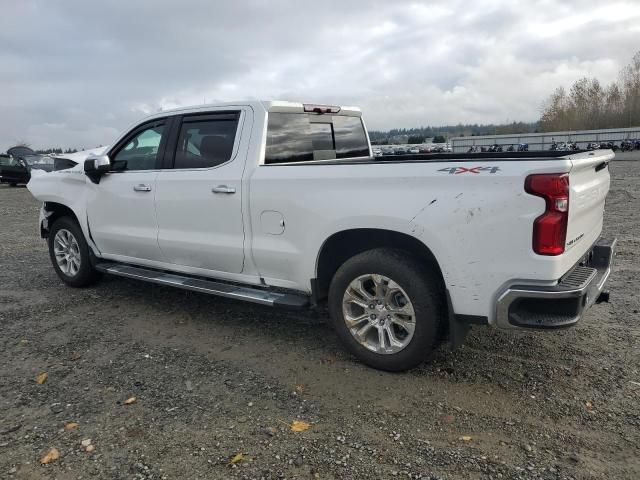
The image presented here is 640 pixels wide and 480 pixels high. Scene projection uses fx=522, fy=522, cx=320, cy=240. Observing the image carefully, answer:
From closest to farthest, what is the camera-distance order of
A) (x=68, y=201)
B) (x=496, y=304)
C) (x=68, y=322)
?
1. (x=496, y=304)
2. (x=68, y=322)
3. (x=68, y=201)

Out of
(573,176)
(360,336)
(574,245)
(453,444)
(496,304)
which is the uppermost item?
(573,176)

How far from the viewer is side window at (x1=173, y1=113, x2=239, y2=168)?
4.55 meters

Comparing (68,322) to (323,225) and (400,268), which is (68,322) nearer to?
(323,225)

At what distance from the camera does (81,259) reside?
602 cm

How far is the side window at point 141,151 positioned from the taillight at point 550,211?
11.6 ft

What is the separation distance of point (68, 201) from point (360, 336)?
13.0 feet

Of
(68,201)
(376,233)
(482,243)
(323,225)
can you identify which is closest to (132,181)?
(68,201)

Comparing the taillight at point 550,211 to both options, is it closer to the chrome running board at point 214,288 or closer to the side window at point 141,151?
→ the chrome running board at point 214,288

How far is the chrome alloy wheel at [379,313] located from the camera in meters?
3.65

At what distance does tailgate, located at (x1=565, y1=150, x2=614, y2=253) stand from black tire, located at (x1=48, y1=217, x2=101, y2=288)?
197 inches

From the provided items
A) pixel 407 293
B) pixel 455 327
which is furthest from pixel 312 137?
pixel 455 327

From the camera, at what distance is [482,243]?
3197 millimetres

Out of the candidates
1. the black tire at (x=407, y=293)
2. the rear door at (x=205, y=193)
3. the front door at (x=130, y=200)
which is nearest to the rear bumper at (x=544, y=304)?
the black tire at (x=407, y=293)

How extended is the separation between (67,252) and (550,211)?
5.47 metres
